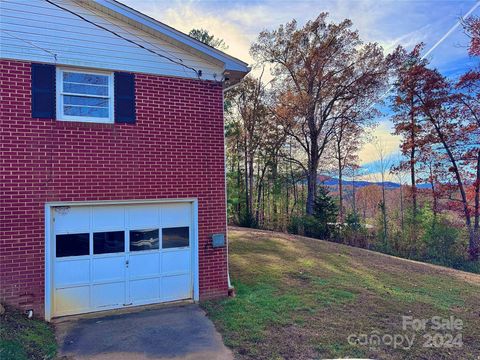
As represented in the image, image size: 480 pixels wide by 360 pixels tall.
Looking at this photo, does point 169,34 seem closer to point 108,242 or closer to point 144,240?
point 144,240

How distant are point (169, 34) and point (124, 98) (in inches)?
66.7

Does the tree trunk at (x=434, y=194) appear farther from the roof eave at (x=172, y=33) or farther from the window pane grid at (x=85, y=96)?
the window pane grid at (x=85, y=96)

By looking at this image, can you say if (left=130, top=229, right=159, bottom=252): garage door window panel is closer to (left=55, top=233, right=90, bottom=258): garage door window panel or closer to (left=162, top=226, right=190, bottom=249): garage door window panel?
(left=162, top=226, right=190, bottom=249): garage door window panel

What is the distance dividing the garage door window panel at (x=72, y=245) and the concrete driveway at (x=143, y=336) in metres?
1.24

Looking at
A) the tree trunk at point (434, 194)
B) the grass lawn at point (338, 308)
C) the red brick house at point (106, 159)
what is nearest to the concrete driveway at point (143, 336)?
the grass lawn at point (338, 308)

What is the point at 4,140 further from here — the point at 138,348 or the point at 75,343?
the point at 138,348

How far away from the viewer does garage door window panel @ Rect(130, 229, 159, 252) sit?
22.8ft

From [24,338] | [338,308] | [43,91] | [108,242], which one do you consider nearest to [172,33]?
[43,91]

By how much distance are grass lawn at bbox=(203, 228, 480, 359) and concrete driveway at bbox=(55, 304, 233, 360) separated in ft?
1.11

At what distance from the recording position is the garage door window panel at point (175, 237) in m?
7.23

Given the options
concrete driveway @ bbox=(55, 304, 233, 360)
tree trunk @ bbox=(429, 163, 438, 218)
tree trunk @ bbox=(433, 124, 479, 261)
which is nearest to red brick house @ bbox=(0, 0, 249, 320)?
concrete driveway @ bbox=(55, 304, 233, 360)

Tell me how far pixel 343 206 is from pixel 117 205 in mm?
20576

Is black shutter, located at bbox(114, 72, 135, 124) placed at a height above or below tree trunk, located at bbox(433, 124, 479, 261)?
above

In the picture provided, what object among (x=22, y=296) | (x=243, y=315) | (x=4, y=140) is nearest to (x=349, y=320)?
(x=243, y=315)
